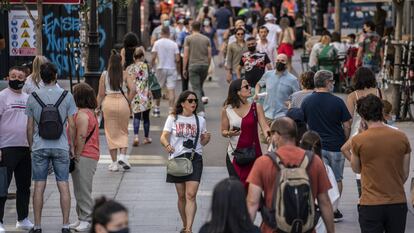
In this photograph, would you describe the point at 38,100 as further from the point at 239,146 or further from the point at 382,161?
the point at 382,161

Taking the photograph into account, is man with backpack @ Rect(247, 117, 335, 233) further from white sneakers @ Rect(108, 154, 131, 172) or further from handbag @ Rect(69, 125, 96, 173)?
white sneakers @ Rect(108, 154, 131, 172)

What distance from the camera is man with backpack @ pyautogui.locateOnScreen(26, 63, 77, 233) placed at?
413 inches

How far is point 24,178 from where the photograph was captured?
36.9ft

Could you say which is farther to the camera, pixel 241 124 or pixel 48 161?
pixel 241 124

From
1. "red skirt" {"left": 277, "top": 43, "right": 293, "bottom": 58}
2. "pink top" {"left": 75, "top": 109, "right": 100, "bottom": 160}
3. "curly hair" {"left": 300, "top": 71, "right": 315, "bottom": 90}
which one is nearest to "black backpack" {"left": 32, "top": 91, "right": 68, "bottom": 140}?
"pink top" {"left": 75, "top": 109, "right": 100, "bottom": 160}

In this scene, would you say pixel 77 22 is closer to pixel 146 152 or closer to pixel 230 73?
pixel 230 73

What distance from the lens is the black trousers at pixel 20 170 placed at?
11047 millimetres

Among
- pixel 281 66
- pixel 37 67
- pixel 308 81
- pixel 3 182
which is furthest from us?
pixel 281 66

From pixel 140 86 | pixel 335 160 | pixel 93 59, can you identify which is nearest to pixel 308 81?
pixel 335 160

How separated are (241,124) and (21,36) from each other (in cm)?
655

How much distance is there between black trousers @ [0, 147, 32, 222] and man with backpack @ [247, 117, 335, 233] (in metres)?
4.27

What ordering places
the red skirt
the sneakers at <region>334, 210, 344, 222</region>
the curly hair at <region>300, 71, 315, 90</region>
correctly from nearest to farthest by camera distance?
the sneakers at <region>334, 210, 344, 222</region>
the curly hair at <region>300, 71, 315, 90</region>
the red skirt

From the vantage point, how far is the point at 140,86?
55.6 ft

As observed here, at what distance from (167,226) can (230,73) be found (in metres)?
7.59
